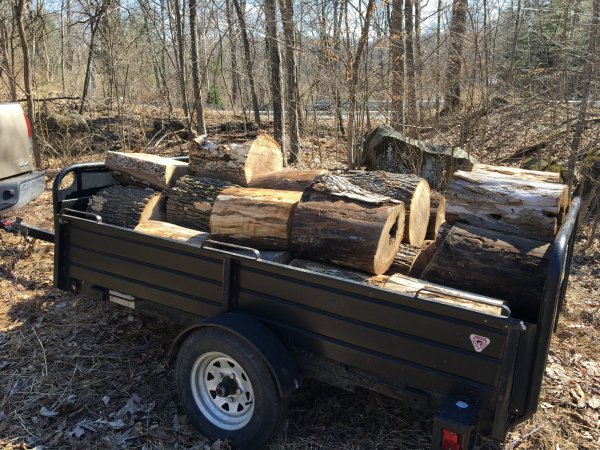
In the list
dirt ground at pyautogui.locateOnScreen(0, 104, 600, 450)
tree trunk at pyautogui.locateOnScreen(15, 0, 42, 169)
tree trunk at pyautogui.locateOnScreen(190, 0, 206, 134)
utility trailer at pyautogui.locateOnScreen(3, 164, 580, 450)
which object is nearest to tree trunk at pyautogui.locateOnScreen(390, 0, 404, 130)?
tree trunk at pyautogui.locateOnScreen(190, 0, 206, 134)

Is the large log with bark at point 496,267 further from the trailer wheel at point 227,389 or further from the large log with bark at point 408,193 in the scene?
the trailer wheel at point 227,389

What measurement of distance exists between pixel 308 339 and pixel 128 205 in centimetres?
213

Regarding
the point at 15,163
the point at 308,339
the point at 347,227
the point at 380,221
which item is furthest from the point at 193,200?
the point at 15,163

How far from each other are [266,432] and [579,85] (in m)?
6.43

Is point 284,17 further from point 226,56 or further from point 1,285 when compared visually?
point 226,56

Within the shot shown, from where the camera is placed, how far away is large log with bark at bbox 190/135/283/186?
4.26m

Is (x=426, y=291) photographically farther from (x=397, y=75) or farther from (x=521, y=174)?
(x=397, y=75)

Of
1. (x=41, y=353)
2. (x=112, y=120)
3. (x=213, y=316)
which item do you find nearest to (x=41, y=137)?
(x=112, y=120)

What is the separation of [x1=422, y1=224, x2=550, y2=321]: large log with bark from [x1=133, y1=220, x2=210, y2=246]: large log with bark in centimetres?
160

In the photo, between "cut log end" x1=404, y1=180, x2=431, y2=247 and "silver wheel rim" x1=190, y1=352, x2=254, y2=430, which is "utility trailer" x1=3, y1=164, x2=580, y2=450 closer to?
"silver wheel rim" x1=190, y1=352, x2=254, y2=430

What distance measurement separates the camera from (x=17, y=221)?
5320 mm

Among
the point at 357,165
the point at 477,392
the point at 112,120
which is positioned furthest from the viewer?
the point at 112,120

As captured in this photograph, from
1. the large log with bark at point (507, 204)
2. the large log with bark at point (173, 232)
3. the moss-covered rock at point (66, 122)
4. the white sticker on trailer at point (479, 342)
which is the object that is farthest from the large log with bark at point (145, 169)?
the moss-covered rock at point (66, 122)

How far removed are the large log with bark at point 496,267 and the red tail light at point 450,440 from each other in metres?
0.83
